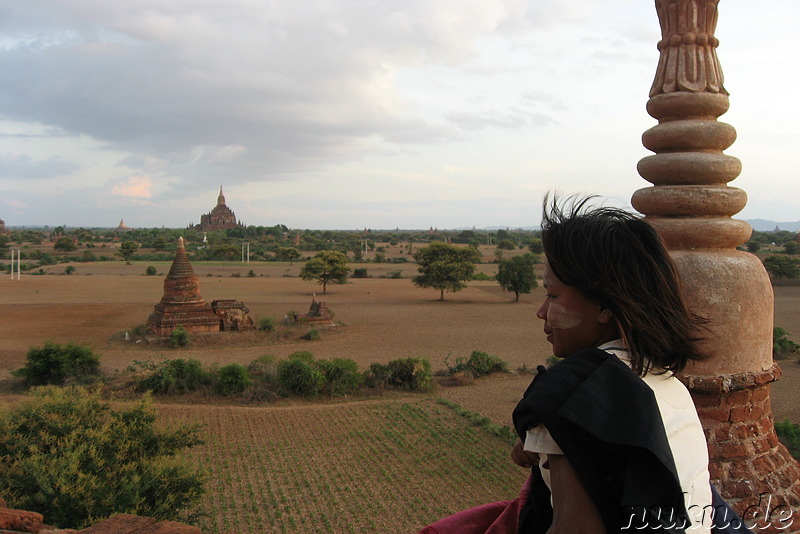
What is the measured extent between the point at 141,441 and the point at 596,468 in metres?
7.89

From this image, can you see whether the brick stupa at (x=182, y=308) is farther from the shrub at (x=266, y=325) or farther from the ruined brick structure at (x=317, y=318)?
the ruined brick structure at (x=317, y=318)

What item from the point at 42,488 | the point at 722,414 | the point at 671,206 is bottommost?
the point at 42,488

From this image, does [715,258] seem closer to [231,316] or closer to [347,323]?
[231,316]

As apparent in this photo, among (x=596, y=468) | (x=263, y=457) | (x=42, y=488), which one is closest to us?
(x=596, y=468)

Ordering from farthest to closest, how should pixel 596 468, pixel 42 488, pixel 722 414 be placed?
pixel 42 488
pixel 722 414
pixel 596 468

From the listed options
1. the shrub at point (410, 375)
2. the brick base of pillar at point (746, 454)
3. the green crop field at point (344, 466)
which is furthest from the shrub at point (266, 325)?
the brick base of pillar at point (746, 454)

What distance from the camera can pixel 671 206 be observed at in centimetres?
329

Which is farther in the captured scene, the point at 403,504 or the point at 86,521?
the point at 403,504

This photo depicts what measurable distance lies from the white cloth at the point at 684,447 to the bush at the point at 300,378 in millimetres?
16743

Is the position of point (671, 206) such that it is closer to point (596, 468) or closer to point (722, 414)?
point (722, 414)

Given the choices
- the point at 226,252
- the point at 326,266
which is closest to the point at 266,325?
the point at 326,266

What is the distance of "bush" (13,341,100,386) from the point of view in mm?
18219

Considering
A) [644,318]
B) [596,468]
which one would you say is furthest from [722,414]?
[596,468]

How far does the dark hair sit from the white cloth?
0.10 m
